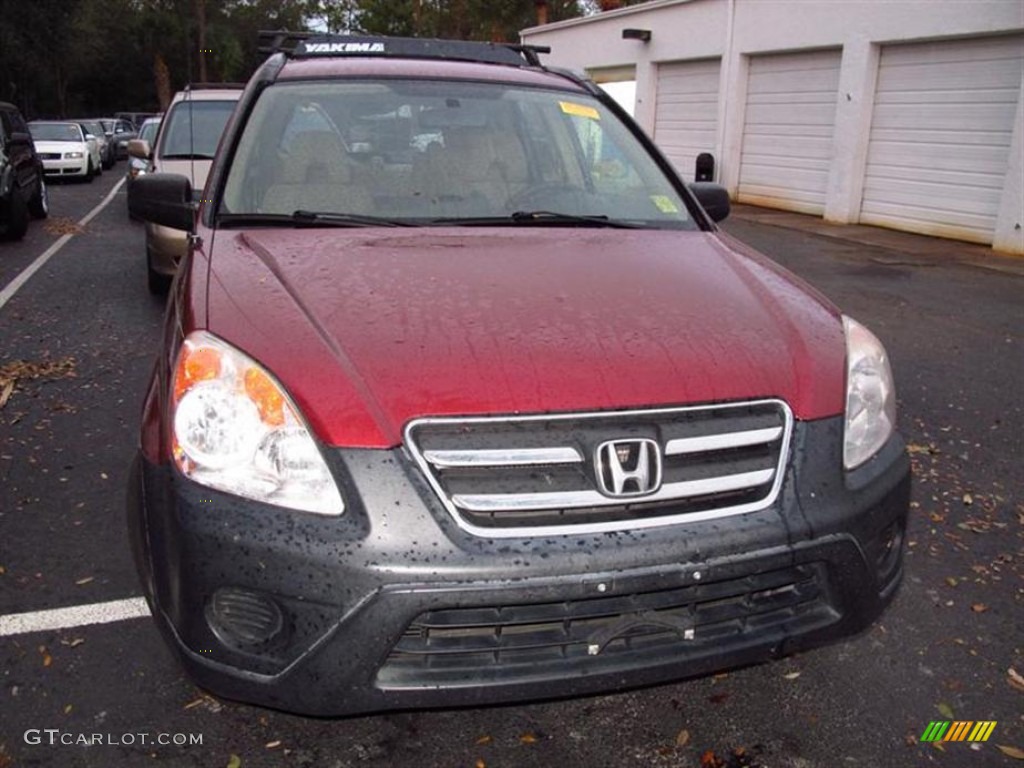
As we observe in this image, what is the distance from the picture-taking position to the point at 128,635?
2.76 m

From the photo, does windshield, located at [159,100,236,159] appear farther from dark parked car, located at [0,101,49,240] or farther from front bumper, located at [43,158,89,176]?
front bumper, located at [43,158,89,176]

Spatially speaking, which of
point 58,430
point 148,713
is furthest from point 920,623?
point 58,430

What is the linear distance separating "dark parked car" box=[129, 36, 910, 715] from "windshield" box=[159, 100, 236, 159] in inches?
272

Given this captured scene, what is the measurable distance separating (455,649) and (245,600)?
18.0 inches

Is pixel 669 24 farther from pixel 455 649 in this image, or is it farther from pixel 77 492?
pixel 455 649

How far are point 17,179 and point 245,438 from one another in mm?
11208

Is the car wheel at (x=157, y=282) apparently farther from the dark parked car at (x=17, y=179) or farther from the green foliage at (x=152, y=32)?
the green foliage at (x=152, y=32)

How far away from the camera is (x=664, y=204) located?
3.37 metres

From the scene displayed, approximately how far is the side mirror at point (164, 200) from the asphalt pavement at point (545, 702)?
1.18m

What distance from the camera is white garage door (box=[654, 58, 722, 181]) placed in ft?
62.2

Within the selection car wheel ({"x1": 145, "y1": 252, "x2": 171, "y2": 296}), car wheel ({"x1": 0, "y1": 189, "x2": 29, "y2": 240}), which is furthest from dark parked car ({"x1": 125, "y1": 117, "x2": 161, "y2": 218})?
car wheel ({"x1": 0, "y1": 189, "x2": 29, "y2": 240})

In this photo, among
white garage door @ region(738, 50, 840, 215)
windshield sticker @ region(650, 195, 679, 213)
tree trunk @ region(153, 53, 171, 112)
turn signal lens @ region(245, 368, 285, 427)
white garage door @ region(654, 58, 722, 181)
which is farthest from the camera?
tree trunk @ region(153, 53, 171, 112)

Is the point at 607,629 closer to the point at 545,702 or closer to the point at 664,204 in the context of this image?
the point at 545,702

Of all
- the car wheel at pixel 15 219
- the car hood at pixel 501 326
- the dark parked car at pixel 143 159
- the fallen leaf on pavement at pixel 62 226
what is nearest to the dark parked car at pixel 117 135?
the dark parked car at pixel 143 159
